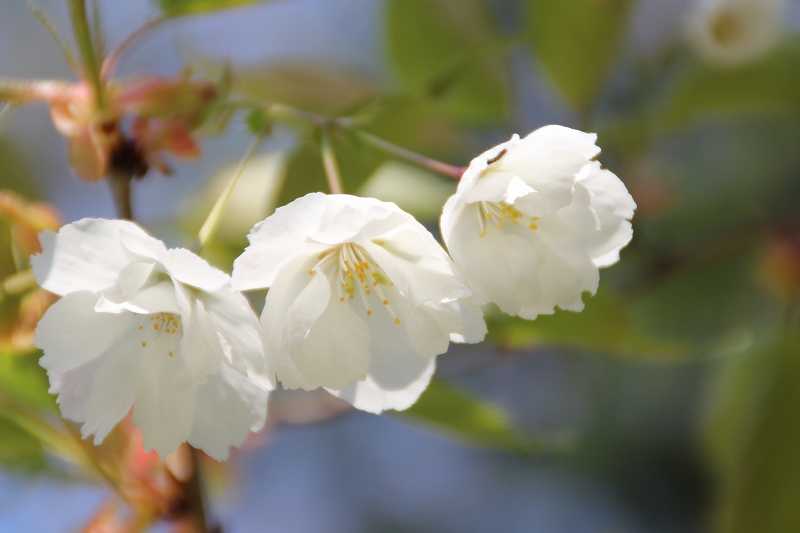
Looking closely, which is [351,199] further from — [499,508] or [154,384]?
[499,508]

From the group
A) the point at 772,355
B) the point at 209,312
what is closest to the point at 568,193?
the point at 209,312

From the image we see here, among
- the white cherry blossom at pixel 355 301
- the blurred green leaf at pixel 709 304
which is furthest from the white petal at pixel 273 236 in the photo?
the blurred green leaf at pixel 709 304

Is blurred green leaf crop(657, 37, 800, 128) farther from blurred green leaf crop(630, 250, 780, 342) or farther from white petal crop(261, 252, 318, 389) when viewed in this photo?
white petal crop(261, 252, 318, 389)

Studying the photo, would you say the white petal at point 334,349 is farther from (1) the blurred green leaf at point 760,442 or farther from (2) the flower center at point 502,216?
(1) the blurred green leaf at point 760,442

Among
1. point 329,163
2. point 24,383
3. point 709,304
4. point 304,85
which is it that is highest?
point 329,163

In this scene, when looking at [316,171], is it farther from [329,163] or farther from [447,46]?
[447,46]

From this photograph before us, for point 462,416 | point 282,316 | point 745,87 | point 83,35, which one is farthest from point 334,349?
point 745,87
